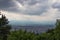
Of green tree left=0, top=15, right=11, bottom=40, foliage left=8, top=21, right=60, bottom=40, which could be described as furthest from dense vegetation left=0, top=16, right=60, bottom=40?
green tree left=0, top=15, right=11, bottom=40

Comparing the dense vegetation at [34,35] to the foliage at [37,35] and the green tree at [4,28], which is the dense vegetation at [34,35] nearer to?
the foliage at [37,35]

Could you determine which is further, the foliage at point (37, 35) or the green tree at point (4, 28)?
the green tree at point (4, 28)

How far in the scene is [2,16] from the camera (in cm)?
4778

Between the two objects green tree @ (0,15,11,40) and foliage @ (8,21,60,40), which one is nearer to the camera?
foliage @ (8,21,60,40)

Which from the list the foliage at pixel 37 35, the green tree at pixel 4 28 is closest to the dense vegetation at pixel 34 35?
the foliage at pixel 37 35

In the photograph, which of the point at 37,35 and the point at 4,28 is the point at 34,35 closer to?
the point at 37,35

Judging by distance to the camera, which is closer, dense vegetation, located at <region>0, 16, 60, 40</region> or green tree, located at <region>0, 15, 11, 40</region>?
dense vegetation, located at <region>0, 16, 60, 40</region>

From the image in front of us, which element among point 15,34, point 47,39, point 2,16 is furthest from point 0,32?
point 47,39

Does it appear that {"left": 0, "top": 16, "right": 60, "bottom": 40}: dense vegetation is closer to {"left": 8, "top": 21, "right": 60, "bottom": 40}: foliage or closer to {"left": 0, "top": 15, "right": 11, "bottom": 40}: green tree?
{"left": 8, "top": 21, "right": 60, "bottom": 40}: foliage

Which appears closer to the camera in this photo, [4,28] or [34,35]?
[34,35]

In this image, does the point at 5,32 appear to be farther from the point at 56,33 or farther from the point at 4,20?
the point at 56,33

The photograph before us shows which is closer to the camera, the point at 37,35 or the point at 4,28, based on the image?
the point at 37,35

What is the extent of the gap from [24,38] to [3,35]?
21.5m

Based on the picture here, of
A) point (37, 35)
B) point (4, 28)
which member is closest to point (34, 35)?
point (37, 35)
